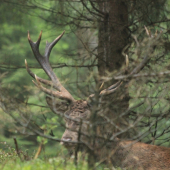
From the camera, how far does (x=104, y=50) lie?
7.60 meters

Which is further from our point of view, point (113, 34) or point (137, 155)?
point (113, 34)

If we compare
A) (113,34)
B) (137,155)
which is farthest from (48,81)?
(137,155)

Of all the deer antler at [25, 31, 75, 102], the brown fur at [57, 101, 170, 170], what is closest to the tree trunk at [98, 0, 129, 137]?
the deer antler at [25, 31, 75, 102]

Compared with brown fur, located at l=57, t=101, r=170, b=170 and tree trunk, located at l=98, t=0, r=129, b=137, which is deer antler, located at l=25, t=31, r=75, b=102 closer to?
brown fur, located at l=57, t=101, r=170, b=170

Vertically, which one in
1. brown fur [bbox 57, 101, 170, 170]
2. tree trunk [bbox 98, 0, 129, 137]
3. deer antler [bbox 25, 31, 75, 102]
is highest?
tree trunk [bbox 98, 0, 129, 137]

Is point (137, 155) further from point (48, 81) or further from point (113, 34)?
point (113, 34)

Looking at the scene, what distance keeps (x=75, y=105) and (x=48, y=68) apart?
46.3 inches

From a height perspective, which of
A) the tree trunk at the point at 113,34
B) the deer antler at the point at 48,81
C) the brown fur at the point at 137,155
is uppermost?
the tree trunk at the point at 113,34

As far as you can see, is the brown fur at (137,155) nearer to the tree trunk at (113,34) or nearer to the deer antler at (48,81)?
the deer antler at (48,81)

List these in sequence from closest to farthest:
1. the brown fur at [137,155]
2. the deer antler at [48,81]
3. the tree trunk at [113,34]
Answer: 1. the brown fur at [137,155]
2. the deer antler at [48,81]
3. the tree trunk at [113,34]

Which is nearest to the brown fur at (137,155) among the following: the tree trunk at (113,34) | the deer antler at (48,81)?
the deer antler at (48,81)

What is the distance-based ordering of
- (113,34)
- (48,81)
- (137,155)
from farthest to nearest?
(113,34)
(48,81)
(137,155)

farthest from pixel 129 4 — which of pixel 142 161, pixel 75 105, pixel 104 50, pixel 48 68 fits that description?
pixel 142 161

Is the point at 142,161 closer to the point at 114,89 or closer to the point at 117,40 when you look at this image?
the point at 114,89
